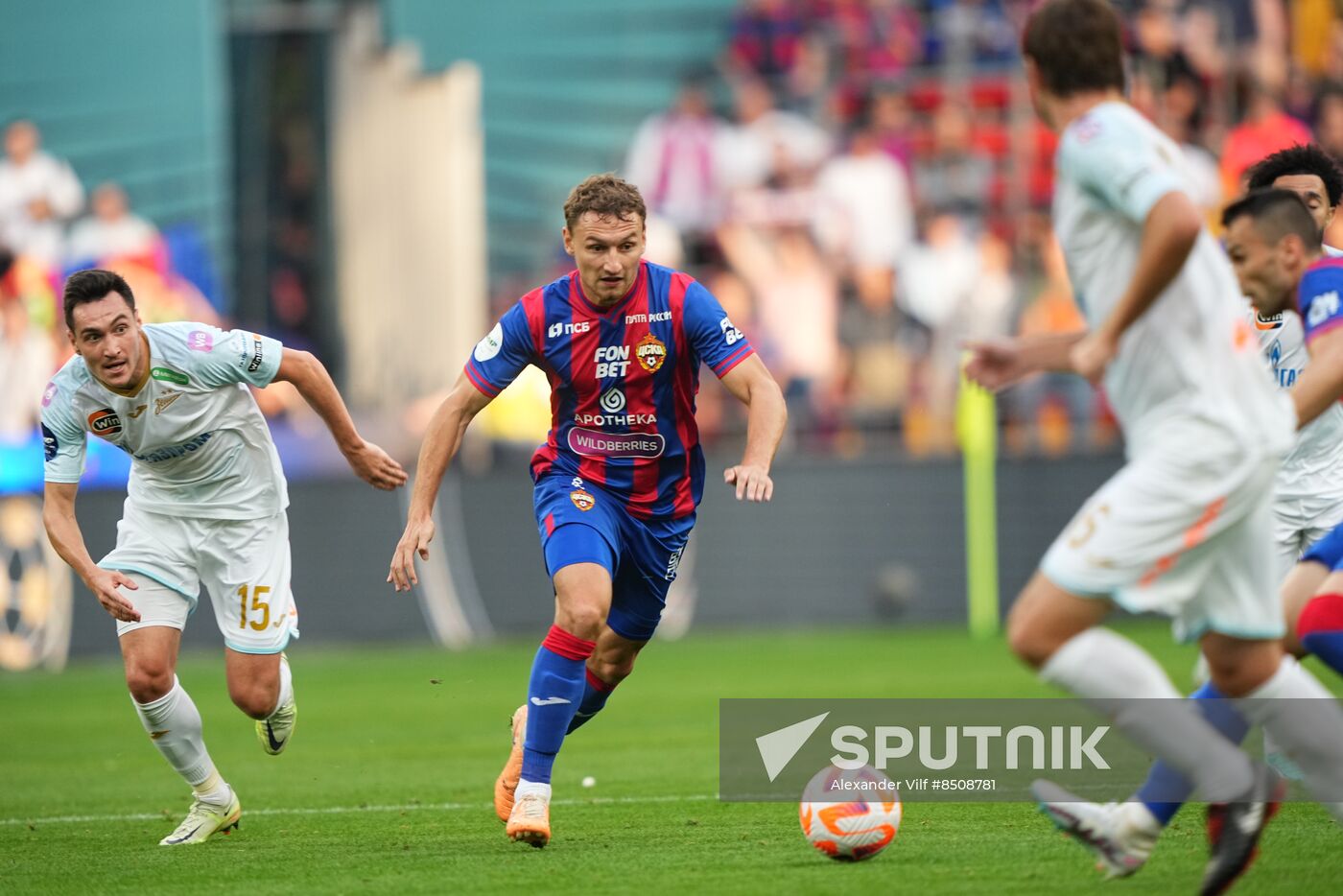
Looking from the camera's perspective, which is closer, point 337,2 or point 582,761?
point 582,761

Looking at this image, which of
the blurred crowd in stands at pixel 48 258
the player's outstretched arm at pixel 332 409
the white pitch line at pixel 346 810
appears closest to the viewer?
the player's outstretched arm at pixel 332 409

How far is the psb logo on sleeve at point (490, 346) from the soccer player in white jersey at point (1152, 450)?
8.20 feet

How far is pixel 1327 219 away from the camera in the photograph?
7.39 m

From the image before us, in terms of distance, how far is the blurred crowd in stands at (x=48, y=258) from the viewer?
18.4 metres

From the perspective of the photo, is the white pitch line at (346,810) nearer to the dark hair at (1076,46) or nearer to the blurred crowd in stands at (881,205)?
the dark hair at (1076,46)

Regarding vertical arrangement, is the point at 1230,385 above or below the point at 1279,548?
above

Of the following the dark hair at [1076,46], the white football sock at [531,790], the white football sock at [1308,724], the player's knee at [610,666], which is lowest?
the white football sock at [531,790]

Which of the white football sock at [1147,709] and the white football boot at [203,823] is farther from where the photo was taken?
the white football boot at [203,823]

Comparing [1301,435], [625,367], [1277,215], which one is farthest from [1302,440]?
[625,367]

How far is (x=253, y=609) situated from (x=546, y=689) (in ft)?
5.86

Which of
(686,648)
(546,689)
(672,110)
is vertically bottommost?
(686,648)

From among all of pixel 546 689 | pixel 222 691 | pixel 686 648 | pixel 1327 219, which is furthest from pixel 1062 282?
pixel 546 689

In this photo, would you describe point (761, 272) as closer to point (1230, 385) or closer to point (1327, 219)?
point (1327, 219)

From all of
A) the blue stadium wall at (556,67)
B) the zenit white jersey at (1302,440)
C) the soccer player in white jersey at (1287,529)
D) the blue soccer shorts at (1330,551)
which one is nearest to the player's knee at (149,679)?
the soccer player in white jersey at (1287,529)
